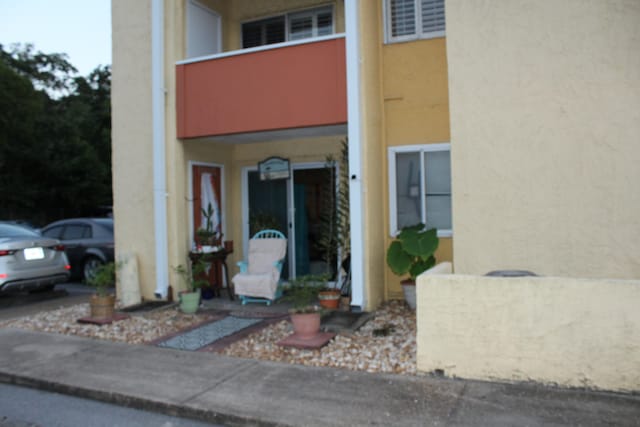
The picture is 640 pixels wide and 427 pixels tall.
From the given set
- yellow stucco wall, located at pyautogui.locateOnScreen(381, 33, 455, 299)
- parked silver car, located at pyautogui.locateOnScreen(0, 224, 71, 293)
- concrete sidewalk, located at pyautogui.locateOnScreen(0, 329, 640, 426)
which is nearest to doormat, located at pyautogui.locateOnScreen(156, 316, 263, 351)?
concrete sidewalk, located at pyautogui.locateOnScreen(0, 329, 640, 426)

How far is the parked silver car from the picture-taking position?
848cm

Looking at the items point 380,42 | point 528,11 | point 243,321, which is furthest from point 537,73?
point 243,321

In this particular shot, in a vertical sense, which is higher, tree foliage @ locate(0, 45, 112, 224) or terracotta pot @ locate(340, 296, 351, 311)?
tree foliage @ locate(0, 45, 112, 224)

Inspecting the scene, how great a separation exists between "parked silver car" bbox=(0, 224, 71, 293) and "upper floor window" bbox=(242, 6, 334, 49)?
512 centimetres

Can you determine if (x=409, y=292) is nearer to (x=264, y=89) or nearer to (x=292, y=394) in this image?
(x=292, y=394)

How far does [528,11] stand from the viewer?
582 centimetres

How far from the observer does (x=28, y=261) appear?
880 cm

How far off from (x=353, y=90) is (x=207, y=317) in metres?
3.88

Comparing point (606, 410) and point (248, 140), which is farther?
point (248, 140)

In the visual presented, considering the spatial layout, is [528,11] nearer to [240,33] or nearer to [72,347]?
[240,33]

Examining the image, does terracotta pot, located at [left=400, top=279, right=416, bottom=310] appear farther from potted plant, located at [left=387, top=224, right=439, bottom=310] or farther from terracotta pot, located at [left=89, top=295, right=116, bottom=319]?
terracotta pot, located at [left=89, top=295, right=116, bottom=319]

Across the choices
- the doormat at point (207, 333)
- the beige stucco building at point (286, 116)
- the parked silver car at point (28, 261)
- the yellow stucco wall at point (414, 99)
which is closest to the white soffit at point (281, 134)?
the beige stucco building at point (286, 116)

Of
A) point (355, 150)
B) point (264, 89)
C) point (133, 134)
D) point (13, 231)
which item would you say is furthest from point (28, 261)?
point (355, 150)

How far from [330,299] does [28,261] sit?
17.0 ft
